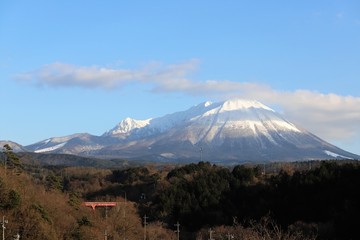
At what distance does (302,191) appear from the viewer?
2299 inches

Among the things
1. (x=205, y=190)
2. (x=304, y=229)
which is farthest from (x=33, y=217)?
(x=205, y=190)

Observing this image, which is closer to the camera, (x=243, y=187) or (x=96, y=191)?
(x=243, y=187)

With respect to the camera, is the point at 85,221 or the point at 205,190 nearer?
the point at 85,221

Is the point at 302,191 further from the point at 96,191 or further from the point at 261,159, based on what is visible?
the point at 261,159

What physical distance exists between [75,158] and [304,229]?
11925cm

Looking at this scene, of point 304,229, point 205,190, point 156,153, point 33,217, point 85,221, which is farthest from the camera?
point 156,153

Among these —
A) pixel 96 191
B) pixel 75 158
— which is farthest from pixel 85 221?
pixel 75 158

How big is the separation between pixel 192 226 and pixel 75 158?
346 ft

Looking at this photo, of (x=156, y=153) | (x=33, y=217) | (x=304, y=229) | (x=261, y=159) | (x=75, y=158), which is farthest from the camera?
(x=156, y=153)

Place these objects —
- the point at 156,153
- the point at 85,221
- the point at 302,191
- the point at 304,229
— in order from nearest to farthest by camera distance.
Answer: the point at 85,221 < the point at 304,229 < the point at 302,191 < the point at 156,153

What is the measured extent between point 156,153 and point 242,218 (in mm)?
138121

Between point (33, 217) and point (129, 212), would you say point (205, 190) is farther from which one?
point (33, 217)

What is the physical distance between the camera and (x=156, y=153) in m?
196

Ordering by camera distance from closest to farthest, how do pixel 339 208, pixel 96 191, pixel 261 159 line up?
pixel 339 208 → pixel 96 191 → pixel 261 159
